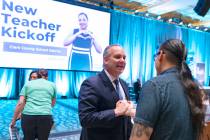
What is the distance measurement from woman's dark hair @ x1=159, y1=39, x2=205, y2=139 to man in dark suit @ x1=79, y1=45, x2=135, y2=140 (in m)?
0.38

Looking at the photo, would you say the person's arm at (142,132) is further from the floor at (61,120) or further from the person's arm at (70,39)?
the person's arm at (70,39)

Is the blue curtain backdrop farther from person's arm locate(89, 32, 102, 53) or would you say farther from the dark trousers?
the dark trousers

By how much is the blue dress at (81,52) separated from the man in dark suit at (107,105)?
4.33 meters

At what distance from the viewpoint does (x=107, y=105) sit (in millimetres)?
1620

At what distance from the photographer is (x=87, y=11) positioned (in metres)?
6.00

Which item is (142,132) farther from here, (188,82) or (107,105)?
(107,105)

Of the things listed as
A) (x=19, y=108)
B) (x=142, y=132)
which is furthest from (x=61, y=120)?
(x=142, y=132)

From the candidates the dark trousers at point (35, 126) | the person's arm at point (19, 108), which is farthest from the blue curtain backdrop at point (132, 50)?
the dark trousers at point (35, 126)

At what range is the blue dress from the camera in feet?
19.9

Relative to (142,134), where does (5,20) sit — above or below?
above

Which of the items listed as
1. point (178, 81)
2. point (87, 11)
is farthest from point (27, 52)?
point (178, 81)

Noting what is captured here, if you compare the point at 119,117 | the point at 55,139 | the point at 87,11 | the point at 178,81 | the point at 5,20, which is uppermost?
the point at 87,11

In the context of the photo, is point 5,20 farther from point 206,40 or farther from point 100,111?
point 206,40

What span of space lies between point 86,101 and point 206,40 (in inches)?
397
